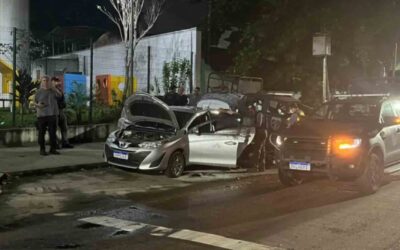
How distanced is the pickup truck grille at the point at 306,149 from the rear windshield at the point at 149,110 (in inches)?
114

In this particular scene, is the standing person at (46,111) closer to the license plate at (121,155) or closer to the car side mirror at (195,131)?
the license plate at (121,155)

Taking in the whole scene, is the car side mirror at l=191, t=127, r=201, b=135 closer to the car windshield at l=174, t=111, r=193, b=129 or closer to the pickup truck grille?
the car windshield at l=174, t=111, r=193, b=129

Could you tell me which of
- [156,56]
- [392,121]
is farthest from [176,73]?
[392,121]

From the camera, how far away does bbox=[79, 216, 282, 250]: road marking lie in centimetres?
677

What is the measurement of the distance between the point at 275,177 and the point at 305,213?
4.14 meters

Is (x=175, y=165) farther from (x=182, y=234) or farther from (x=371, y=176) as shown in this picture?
(x=182, y=234)

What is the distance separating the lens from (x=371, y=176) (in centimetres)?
1060

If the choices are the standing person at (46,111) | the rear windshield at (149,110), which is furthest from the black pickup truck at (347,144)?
the standing person at (46,111)

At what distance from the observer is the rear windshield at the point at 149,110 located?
12.6 m

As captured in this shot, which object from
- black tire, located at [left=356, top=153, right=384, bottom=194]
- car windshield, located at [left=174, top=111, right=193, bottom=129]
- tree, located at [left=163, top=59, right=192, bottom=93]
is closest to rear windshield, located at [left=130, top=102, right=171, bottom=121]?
car windshield, located at [left=174, top=111, right=193, bottom=129]

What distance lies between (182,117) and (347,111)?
140 inches

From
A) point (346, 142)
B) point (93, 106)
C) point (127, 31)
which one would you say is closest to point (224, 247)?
point (346, 142)

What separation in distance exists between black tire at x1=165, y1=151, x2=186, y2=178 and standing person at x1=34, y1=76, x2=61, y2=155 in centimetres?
344

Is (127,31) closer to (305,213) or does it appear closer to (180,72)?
(180,72)
